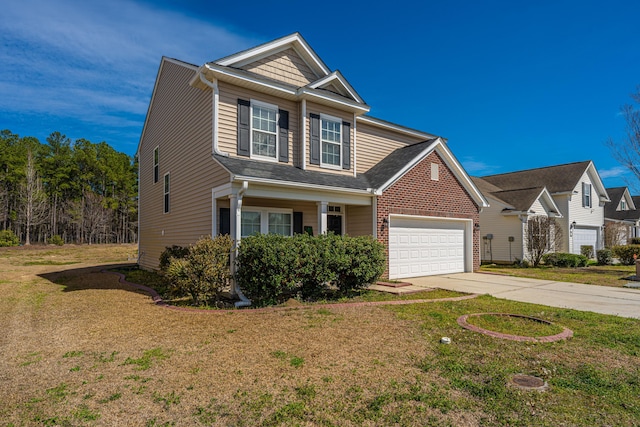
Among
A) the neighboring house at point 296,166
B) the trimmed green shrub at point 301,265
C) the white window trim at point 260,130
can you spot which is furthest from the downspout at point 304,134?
the trimmed green shrub at point 301,265

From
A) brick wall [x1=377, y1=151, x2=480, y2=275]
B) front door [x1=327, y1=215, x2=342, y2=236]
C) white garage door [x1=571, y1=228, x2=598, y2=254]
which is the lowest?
white garage door [x1=571, y1=228, x2=598, y2=254]

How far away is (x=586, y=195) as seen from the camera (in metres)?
24.9

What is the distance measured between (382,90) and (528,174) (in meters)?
13.8

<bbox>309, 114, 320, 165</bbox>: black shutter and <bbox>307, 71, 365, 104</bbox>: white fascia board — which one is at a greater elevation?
<bbox>307, 71, 365, 104</bbox>: white fascia board

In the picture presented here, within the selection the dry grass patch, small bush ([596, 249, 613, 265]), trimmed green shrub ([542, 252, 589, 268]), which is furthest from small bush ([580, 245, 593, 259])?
the dry grass patch

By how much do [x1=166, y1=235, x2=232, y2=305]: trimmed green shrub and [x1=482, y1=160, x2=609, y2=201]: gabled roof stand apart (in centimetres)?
2353

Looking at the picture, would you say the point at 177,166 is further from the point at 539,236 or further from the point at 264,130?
the point at 539,236

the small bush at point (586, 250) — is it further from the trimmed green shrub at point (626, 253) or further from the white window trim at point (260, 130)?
the white window trim at point (260, 130)

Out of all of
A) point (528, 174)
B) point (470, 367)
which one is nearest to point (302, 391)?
point (470, 367)

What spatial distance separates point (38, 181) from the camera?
136 feet

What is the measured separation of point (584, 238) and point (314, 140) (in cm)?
2239

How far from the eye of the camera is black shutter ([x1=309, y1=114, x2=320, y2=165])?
12.1 metres

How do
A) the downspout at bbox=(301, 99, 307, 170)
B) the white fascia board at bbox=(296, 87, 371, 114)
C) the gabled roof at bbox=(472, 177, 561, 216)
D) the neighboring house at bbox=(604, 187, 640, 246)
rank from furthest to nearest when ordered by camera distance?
1. the neighboring house at bbox=(604, 187, 640, 246)
2. the gabled roof at bbox=(472, 177, 561, 216)
3. the downspout at bbox=(301, 99, 307, 170)
4. the white fascia board at bbox=(296, 87, 371, 114)

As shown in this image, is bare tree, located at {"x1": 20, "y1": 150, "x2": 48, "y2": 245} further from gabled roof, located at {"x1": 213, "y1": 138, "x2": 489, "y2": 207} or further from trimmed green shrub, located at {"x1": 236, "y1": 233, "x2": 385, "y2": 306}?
trimmed green shrub, located at {"x1": 236, "y1": 233, "x2": 385, "y2": 306}
